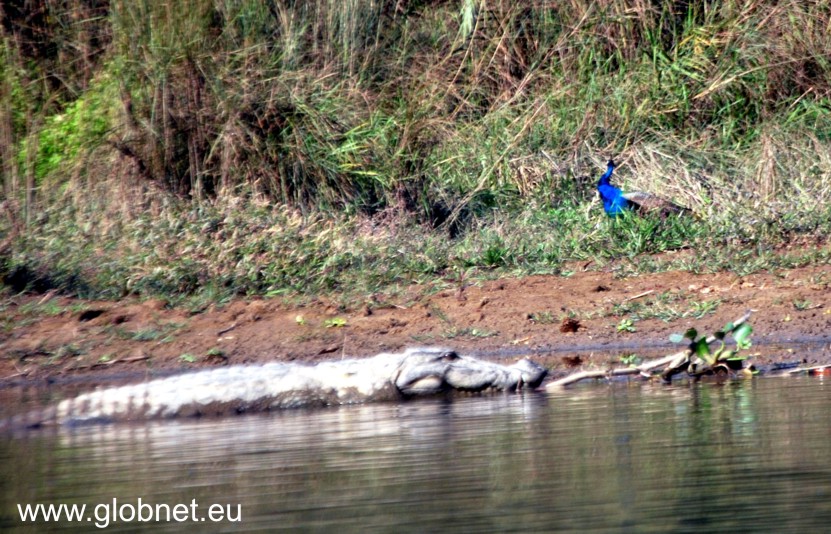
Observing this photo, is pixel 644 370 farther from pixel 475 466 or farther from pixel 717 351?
pixel 475 466

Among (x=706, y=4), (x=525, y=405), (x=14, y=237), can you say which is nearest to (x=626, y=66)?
(x=706, y=4)

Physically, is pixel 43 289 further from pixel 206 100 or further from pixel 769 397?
pixel 769 397

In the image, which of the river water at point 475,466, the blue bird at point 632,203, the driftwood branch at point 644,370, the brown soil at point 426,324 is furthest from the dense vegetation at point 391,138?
the river water at point 475,466

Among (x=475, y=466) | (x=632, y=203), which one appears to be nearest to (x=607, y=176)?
(x=632, y=203)

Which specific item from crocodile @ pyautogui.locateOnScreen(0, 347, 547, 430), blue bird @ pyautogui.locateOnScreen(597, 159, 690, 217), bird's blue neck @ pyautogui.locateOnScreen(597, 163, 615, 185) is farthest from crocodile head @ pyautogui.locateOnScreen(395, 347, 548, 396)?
bird's blue neck @ pyautogui.locateOnScreen(597, 163, 615, 185)

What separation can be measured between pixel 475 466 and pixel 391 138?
662 cm

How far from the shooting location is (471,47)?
39.4 ft

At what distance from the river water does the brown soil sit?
53.7 inches

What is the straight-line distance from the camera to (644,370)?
6203 mm

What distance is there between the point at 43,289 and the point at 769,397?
5004 mm

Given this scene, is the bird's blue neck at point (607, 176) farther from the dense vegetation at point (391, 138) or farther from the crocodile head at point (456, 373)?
the crocodile head at point (456, 373)

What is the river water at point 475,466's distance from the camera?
3.60 metres

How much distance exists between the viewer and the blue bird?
31.2 feet

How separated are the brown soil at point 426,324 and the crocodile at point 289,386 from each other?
81cm
